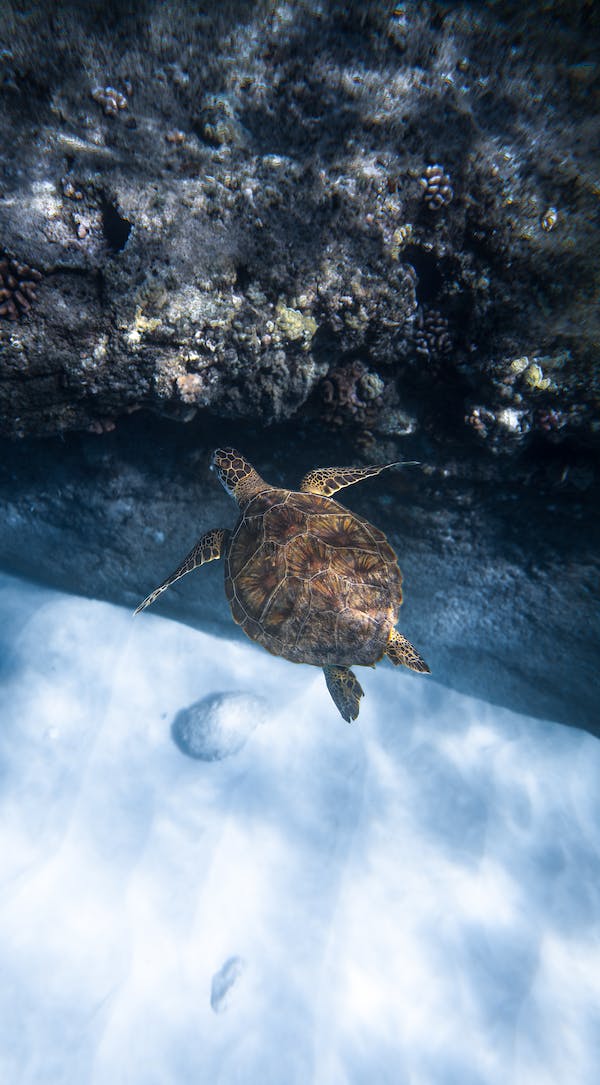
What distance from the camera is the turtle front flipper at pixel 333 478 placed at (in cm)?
361

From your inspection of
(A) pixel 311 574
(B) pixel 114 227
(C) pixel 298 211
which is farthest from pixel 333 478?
(B) pixel 114 227

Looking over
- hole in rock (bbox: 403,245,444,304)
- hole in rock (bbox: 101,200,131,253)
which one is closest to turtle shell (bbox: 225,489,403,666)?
hole in rock (bbox: 403,245,444,304)

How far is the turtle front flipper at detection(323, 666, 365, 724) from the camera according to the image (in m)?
4.26

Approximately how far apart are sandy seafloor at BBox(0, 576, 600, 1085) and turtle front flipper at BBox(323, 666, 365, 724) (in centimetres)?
236

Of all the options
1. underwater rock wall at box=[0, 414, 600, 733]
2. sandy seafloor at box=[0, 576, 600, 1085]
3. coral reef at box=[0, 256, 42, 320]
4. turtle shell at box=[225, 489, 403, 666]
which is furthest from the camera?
sandy seafloor at box=[0, 576, 600, 1085]

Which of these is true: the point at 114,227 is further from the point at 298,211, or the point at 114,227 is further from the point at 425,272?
→ the point at 425,272

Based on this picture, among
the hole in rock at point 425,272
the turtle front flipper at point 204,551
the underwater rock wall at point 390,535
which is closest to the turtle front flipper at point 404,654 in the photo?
the underwater rock wall at point 390,535

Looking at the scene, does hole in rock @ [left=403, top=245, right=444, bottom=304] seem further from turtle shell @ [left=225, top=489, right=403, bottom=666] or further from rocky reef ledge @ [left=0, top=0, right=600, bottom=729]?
turtle shell @ [left=225, top=489, right=403, bottom=666]

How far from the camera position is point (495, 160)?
278cm

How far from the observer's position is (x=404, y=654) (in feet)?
12.3

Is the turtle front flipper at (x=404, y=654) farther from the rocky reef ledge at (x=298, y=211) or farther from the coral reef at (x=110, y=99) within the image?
the coral reef at (x=110, y=99)

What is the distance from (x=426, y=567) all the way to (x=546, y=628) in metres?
1.56

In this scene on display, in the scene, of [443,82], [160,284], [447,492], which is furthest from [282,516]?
[443,82]

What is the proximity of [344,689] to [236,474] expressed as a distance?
2.24 metres
